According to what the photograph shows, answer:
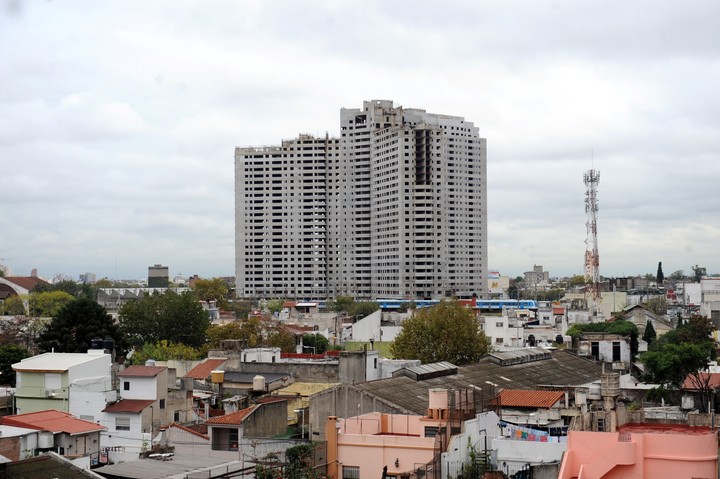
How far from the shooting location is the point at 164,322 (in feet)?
275

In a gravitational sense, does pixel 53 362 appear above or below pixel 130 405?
above

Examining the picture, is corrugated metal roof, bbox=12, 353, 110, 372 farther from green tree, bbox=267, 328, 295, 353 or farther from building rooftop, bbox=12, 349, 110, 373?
green tree, bbox=267, 328, 295, 353

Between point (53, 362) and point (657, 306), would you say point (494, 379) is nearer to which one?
point (53, 362)

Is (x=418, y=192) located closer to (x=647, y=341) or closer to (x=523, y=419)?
(x=647, y=341)

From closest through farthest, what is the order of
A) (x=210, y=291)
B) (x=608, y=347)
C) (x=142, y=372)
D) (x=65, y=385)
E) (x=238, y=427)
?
(x=238, y=427) → (x=142, y=372) → (x=65, y=385) → (x=608, y=347) → (x=210, y=291)

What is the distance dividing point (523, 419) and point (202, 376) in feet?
80.6

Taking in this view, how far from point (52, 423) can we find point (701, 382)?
25.9 metres

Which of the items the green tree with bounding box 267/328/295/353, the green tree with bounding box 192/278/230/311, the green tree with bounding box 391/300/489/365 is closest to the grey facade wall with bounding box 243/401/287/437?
the green tree with bounding box 391/300/489/365

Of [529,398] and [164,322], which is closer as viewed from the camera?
[529,398]

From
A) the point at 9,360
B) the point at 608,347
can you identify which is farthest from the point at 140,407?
the point at 608,347

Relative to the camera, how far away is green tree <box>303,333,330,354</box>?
82.2m

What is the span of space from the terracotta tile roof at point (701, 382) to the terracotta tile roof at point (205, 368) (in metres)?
25.6

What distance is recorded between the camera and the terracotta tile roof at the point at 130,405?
3950 centimetres

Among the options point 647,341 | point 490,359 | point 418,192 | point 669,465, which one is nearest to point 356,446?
point 669,465
